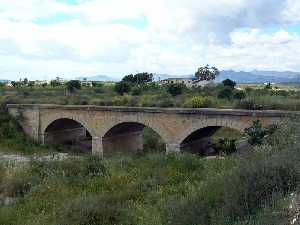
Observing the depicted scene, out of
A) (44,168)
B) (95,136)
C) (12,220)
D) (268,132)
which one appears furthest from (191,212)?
(95,136)

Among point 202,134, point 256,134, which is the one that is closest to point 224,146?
point 202,134

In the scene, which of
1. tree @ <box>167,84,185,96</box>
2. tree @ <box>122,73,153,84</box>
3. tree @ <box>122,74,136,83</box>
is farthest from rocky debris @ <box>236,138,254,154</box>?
tree @ <box>122,74,136,83</box>

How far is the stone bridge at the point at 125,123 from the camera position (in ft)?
62.2

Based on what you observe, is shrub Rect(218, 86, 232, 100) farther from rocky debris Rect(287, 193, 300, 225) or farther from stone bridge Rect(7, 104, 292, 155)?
rocky debris Rect(287, 193, 300, 225)

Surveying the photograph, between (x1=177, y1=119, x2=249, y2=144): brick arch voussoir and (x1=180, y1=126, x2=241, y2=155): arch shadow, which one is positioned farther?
(x1=180, y1=126, x2=241, y2=155): arch shadow

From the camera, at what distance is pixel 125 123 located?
Result: 23891mm

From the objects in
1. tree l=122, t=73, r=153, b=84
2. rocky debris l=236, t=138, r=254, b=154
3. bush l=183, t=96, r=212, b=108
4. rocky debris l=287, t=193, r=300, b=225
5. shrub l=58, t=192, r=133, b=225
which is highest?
tree l=122, t=73, r=153, b=84

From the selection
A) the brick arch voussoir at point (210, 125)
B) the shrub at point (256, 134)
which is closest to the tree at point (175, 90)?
the brick arch voussoir at point (210, 125)

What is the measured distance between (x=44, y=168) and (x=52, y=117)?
1412 centimetres

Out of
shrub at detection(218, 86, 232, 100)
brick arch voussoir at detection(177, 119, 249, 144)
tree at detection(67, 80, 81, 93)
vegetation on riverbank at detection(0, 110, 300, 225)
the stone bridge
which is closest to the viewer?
vegetation on riverbank at detection(0, 110, 300, 225)

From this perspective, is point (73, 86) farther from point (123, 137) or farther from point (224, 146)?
point (224, 146)

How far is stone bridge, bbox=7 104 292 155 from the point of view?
62.2 feet

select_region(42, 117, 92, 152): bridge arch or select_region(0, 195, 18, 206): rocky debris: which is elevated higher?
select_region(0, 195, 18, 206): rocky debris

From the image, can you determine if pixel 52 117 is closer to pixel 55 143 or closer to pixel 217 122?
pixel 55 143
